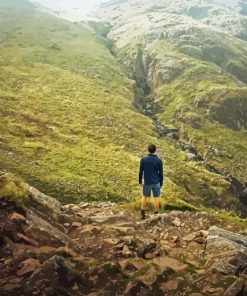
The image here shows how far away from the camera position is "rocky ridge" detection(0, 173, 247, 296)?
13.4 meters

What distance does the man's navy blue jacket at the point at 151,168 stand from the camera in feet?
70.7

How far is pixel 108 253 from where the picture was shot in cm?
1633

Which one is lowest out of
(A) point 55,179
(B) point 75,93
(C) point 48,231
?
(B) point 75,93

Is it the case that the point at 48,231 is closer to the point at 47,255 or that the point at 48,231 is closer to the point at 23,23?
the point at 47,255

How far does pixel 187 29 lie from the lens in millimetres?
167375

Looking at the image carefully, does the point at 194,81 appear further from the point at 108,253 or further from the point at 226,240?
the point at 108,253

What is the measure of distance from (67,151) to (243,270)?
128 ft

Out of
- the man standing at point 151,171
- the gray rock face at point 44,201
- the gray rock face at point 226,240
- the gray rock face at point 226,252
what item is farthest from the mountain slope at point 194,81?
the gray rock face at point 44,201

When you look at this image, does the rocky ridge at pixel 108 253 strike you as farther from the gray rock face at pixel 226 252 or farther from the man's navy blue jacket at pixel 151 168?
the man's navy blue jacket at pixel 151 168

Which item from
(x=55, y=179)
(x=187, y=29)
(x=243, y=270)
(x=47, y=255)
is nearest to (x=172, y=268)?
(x=243, y=270)

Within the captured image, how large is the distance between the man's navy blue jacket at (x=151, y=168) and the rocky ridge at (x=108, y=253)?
1841 mm

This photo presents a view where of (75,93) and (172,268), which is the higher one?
(172,268)

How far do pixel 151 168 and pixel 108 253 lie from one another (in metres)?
6.29

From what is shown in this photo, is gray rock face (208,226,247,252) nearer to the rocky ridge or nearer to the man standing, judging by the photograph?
the rocky ridge
